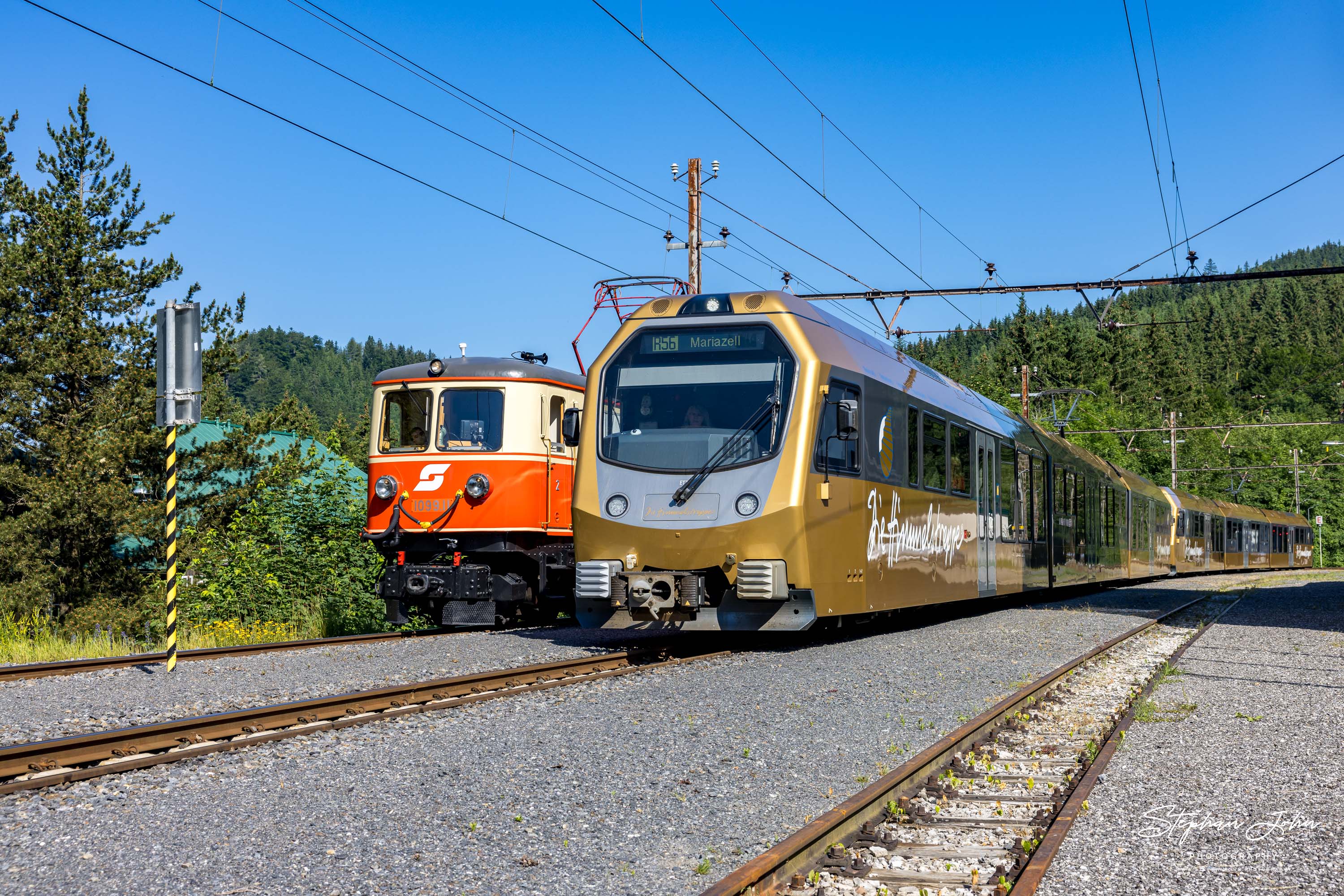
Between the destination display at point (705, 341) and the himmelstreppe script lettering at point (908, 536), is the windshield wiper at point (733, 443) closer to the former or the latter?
the destination display at point (705, 341)

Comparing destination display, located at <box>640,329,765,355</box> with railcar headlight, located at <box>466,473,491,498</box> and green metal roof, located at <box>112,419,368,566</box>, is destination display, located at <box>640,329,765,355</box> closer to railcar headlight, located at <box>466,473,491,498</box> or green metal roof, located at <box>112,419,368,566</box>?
railcar headlight, located at <box>466,473,491,498</box>

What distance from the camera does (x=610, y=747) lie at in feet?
22.8

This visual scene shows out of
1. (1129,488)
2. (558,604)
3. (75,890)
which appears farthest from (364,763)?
(1129,488)

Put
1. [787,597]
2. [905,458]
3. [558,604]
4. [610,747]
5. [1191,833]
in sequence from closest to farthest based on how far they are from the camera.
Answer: [1191,833]
[610,747]
[787,597]
[905,458]
[558,604]

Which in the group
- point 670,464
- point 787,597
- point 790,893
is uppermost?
point 670,464

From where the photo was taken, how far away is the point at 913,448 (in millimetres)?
13992

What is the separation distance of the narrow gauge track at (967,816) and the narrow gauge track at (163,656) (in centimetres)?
739

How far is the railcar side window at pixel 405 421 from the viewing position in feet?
48.9

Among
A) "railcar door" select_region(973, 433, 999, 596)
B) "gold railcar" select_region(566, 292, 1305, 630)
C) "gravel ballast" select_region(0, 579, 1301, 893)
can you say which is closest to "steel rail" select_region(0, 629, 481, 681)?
"gold railcar" select_region(566, 292, 1305, 630)

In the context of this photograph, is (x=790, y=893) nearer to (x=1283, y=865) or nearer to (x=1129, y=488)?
(x=1283, y=865)

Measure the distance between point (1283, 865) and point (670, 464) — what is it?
7.36 metres

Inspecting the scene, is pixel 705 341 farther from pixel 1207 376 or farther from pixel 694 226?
pixel 1207 376

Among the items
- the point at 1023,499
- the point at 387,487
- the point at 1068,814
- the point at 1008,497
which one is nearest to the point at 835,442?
the point at 387,487

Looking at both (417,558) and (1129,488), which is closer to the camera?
(417,558)
